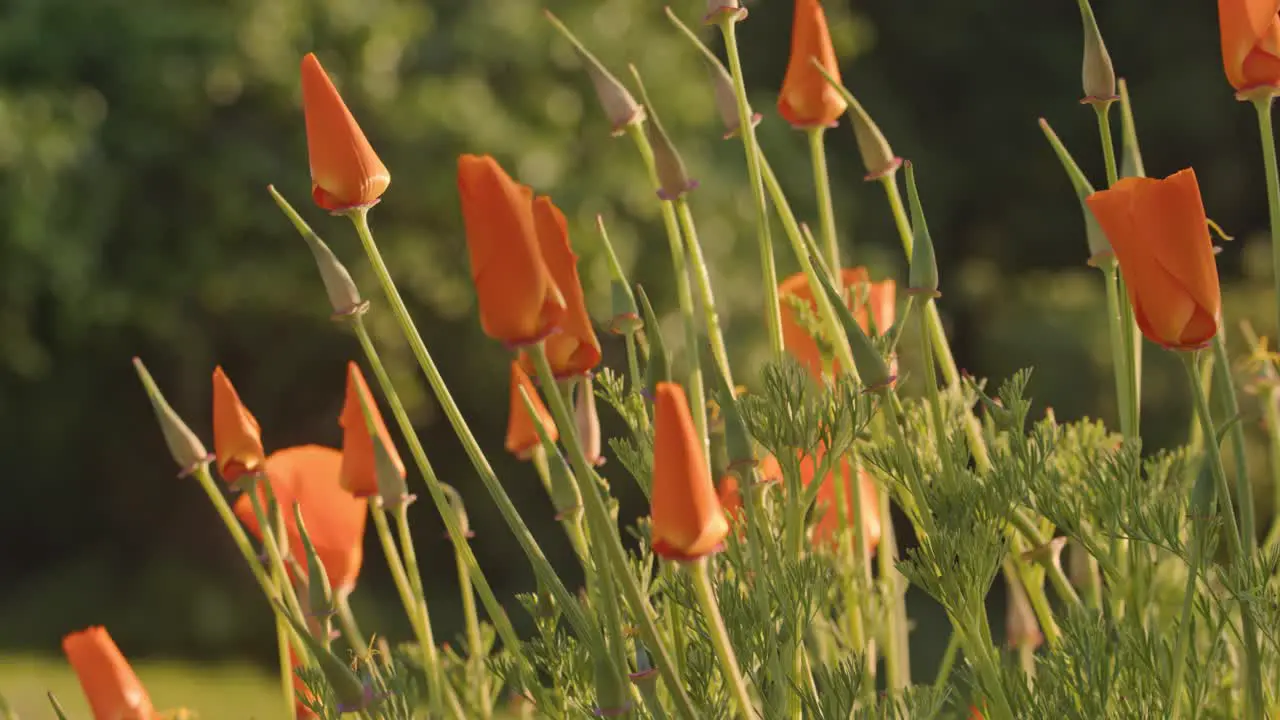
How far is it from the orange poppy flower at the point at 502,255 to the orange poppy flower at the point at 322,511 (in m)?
0.34

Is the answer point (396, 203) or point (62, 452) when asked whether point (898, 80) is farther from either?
point (62, 452)

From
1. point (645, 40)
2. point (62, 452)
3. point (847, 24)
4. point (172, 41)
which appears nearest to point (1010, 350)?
point (847, 24)

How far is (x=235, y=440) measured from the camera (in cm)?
72

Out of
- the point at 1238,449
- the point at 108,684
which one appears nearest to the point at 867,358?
the point at 1238,449

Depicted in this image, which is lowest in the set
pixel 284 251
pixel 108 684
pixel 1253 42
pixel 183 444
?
pixel 284 251

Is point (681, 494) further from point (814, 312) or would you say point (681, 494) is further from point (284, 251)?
point (284, 251)

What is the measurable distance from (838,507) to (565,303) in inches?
10.6

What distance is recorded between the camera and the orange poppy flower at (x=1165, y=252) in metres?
0.56

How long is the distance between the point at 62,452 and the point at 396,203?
330 cm

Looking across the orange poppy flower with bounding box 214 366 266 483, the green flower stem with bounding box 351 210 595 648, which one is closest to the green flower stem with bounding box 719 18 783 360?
the green flower stem with bounding box 351 210 595 648

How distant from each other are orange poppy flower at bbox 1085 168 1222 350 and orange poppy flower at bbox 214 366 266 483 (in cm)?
40

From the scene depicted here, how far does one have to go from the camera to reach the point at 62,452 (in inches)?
330

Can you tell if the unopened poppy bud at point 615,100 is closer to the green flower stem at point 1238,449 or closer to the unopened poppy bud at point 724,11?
the unopened poppy bud at point 724,11

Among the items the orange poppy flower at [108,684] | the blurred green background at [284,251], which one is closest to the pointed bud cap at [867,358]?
the orange poppy flower at [108,684]
